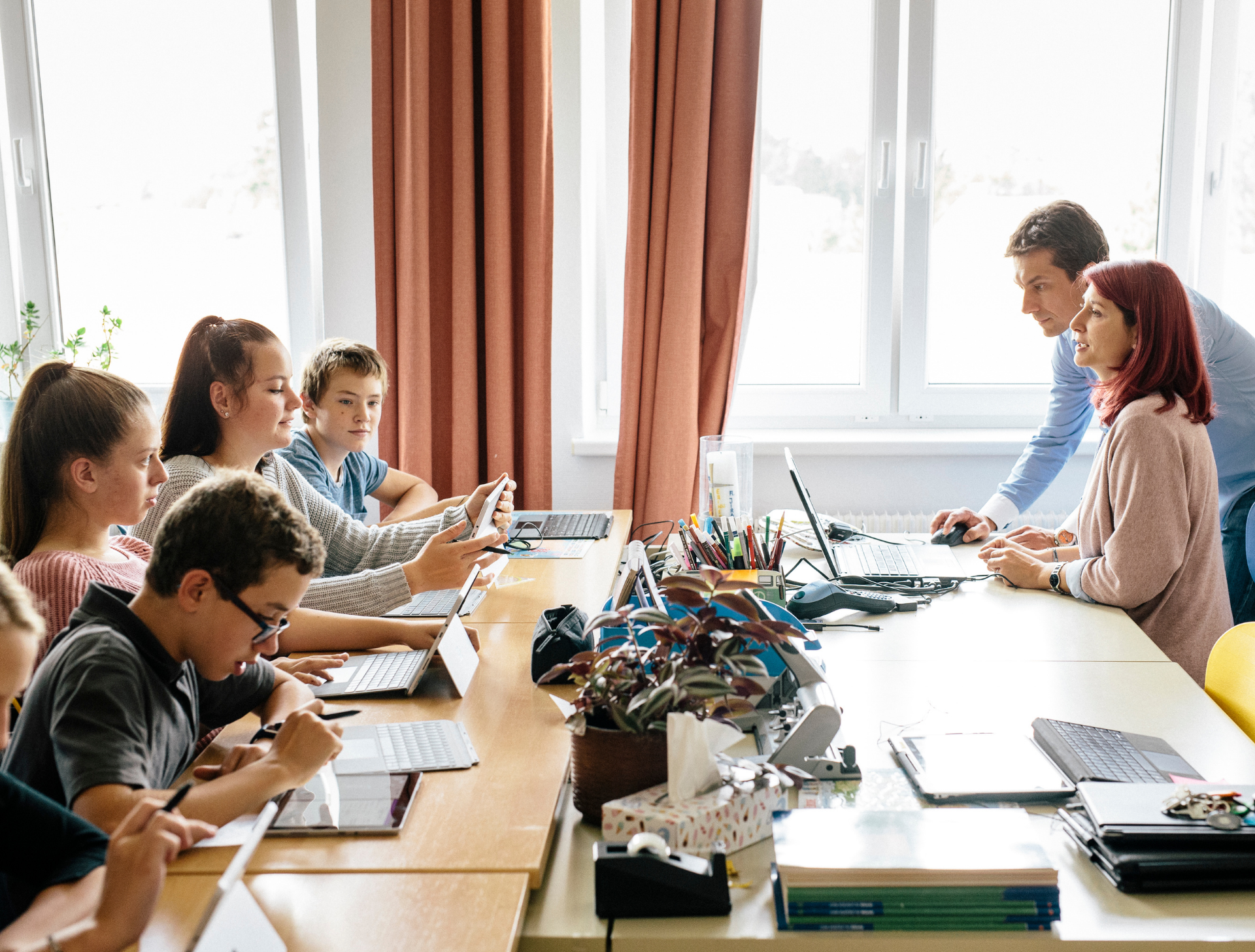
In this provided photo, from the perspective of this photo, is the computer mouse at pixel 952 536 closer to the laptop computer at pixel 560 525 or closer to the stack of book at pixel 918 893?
the laptop computer at pixel 560 525

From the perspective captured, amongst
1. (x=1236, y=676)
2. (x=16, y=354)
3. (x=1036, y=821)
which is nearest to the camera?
(x=1036, y=821)

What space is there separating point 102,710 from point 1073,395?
2.46 metres

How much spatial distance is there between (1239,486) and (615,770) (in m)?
1.94

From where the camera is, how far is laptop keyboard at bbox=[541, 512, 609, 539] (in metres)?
2.69

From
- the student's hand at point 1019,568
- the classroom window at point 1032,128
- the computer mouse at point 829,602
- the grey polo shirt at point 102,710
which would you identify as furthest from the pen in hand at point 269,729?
the classroom window at point 1032,128

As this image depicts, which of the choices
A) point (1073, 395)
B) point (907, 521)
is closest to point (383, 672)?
point (1073, 395)

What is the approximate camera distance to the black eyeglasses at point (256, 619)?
47.0 inches

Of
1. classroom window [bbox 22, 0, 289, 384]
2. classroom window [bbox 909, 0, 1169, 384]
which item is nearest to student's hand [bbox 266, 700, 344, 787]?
classroom window [bbox 22, 0, 289, 384]

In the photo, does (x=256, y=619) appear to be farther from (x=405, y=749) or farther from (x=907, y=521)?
(x=907, y=521)

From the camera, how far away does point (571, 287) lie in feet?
11.0

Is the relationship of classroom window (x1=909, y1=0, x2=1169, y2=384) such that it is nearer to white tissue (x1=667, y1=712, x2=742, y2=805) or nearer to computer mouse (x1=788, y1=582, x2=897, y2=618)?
computer mouse (x1=788, y1=582, x2=897, y2=618)

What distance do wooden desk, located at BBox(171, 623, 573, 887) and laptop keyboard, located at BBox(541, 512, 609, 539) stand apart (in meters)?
1.03

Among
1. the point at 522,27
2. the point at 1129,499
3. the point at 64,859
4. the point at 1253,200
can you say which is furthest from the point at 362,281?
the point at 1253,200

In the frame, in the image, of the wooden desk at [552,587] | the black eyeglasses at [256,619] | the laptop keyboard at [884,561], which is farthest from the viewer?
the laptop keyboard at [884,561]
